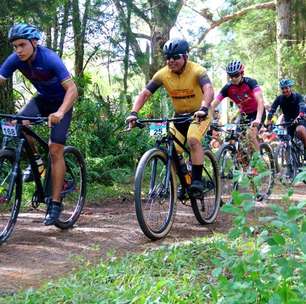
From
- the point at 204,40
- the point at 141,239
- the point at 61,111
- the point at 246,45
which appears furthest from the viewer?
the point at 246,45

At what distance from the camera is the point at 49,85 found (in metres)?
5.49

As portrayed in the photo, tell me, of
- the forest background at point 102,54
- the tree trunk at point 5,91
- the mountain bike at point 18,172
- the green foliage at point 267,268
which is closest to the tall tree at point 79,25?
the forest background at point 102,54

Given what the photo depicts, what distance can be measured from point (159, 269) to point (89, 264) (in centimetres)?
67

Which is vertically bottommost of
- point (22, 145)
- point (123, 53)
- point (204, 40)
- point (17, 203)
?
point (17, 203)

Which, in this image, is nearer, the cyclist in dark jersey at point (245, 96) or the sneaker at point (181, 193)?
the sneaker at point (181, 193)

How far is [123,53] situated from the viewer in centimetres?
1263

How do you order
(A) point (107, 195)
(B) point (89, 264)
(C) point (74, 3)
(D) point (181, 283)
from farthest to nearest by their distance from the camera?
(C) point (74, 3)
(A) point (107, 195)
(B) point (89, 264)
(D) point (181, 283)

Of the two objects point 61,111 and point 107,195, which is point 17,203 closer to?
point 61,111

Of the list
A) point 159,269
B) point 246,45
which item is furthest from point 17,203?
point 246,45

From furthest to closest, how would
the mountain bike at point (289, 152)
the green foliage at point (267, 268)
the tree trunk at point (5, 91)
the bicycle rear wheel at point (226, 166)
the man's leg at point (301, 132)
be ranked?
the mountain bike at point (289, 152), the man's leg at point (301, 132), the tree trunk at point (5, 91), the bicycle rear wheel at point (226, 166), the green foliage at point (267, 268)

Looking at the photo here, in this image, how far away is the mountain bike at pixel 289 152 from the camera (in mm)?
10672

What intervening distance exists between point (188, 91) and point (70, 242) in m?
2.10

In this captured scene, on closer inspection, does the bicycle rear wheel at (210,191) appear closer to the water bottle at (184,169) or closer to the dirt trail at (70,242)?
the dirt trail at (70,242)

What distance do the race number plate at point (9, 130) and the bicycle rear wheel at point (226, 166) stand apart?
10.2 ft
